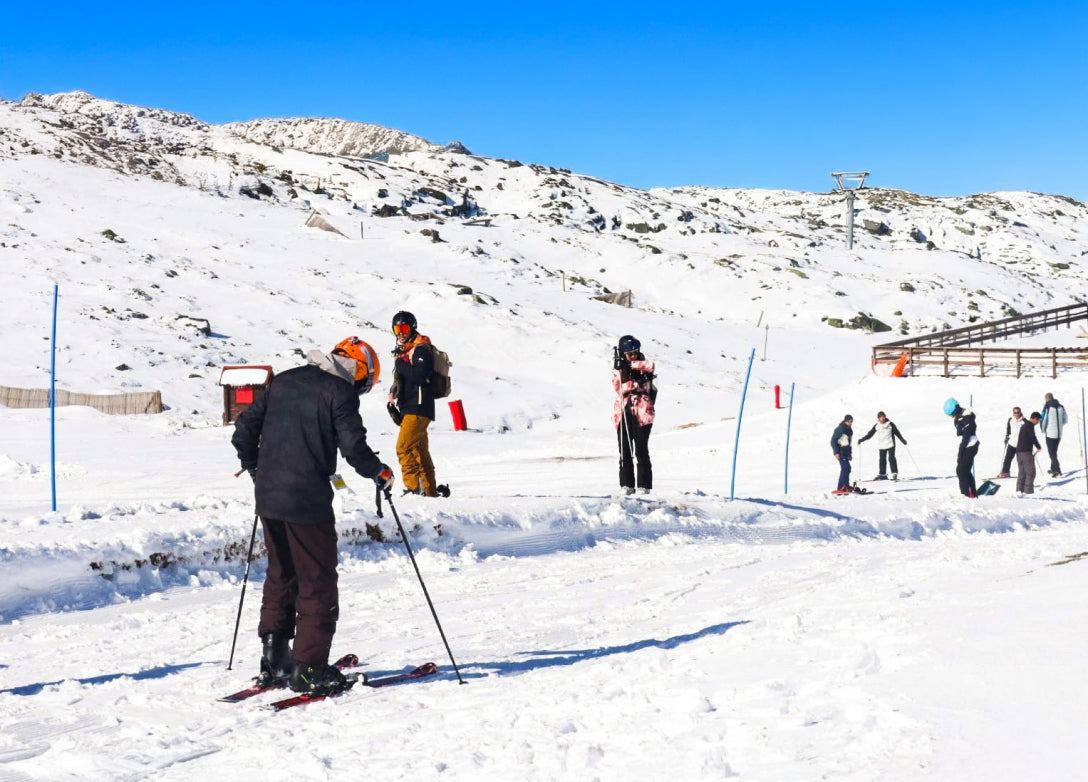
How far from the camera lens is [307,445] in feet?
17.0

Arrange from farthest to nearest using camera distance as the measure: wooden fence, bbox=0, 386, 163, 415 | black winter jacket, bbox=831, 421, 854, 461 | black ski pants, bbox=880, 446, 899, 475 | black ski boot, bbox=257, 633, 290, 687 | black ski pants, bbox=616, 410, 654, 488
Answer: wooden fence, bbox=0, 386, 163, 415 < black ski pants, bbox=880, 446, 899, 475 < black winter jacket, bbox=831, 421, 854, 461 < black ski pants, bbox=616, 410, 654, 488 < black ski boot, bbox=257, 633, 290, 687

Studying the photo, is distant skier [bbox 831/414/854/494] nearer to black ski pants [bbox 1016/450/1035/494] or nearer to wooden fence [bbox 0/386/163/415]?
black ski pants [bbox 1016/450/1035/494]

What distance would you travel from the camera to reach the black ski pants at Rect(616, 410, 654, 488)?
11875mm

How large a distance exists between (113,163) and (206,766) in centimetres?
6507

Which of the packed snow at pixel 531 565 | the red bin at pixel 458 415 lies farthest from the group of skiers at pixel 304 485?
the red bin at pixel 458 415

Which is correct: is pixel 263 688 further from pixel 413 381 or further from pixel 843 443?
pixel 843 443

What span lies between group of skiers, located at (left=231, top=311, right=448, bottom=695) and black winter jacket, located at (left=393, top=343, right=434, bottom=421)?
4692 millimetres

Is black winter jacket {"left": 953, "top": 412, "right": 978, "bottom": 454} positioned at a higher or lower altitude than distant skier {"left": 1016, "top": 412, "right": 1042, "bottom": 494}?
higher

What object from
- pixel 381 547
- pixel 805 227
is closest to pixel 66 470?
pixel 381 547

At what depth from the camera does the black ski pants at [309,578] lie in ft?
16.9

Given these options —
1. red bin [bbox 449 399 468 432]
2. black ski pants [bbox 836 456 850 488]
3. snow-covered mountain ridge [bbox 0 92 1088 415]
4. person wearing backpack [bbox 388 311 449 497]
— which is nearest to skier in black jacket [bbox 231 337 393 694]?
person wearing backpack [bbox 388 311 449 497]

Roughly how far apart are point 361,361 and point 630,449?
7.08 m

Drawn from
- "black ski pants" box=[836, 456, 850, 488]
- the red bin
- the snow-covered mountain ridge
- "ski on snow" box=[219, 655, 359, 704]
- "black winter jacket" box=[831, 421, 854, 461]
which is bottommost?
"ski on snow" box=[219, 655, 359, 704]

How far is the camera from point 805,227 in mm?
92188
